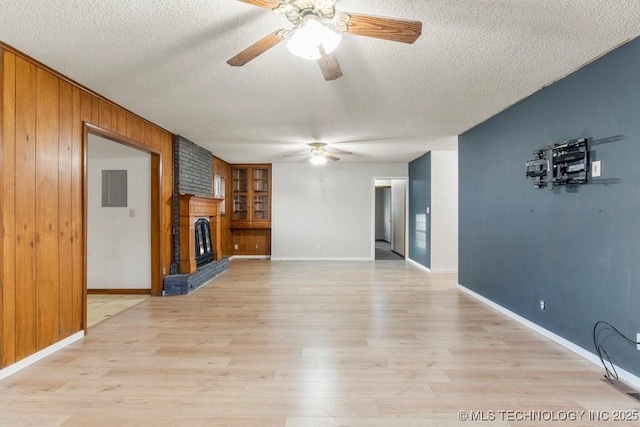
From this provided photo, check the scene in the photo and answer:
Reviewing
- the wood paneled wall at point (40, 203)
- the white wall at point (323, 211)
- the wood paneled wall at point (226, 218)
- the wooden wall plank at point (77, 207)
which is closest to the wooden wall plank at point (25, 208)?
the wood paneled wall at point (40, 203)

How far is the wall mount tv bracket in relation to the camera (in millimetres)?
2689

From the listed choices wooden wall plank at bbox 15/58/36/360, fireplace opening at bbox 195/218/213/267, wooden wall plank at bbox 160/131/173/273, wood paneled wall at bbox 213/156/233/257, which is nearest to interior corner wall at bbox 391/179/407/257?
wood paneled wall at bbox 213/156/233/257

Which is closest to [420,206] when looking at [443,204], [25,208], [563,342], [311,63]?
[443,204]

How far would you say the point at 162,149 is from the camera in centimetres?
480

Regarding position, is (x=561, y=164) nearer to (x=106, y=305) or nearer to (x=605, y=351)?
(x=605, y=351)

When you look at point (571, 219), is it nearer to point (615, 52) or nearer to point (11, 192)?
point (615, 52)

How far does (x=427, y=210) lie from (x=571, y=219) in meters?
3.77

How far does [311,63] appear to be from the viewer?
2.66 meters

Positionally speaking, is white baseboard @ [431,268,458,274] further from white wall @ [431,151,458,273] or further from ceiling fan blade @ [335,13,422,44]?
ceiling fan blade @ [335,13,422,44]

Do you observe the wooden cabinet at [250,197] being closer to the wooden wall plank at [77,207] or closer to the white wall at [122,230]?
the white wall at [122,230]

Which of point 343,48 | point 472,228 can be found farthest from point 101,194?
point 472,228

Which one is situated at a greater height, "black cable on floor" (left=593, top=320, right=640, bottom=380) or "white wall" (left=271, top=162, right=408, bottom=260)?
"white wall" (left=271, top=162, right=408, bottom=260)

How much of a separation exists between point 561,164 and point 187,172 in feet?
16.7

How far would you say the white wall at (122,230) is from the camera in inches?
191
